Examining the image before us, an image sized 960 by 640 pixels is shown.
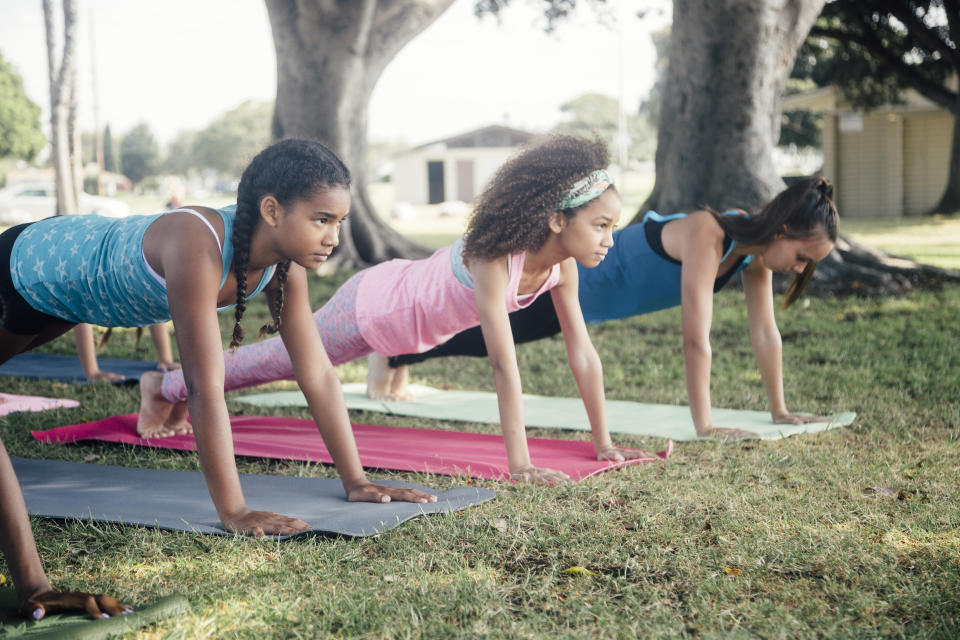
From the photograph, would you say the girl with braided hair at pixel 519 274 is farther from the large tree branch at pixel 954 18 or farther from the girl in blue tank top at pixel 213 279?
the large tree branch at pixel 954 18

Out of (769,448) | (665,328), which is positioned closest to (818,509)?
(769,448)

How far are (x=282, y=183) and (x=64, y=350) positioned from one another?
17.2 ft

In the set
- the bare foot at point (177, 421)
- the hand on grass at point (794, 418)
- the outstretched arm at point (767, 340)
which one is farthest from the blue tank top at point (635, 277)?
the bare foot at point (177, 421)

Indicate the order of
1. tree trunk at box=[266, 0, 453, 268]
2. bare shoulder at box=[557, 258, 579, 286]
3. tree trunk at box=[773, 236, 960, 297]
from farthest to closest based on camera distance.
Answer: tree trunk at box=[266, 0, 453, 268] → tree trunk at box=[773, 236, 960, 297] → bare shoulder at box=[557, 258, 579, 286]

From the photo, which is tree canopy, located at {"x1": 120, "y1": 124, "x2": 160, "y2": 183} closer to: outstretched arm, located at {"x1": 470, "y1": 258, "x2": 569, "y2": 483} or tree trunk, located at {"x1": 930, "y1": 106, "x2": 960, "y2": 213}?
tree trunk, located at {"x1": 930, "y1": 106, "x2": 960, "y2": 213}

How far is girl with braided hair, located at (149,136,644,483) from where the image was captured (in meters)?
3.40

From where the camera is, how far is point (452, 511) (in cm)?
286

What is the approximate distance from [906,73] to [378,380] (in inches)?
610

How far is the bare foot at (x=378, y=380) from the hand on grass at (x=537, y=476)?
76.5 inches

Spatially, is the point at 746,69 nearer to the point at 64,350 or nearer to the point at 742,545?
the point at 64,350

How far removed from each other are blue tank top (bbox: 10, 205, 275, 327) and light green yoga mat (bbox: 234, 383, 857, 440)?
6.46 ft

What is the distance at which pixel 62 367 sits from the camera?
6.11 meters

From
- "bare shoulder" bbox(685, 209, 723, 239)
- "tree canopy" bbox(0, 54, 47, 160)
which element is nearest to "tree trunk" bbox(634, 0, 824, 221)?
"bare shoulder" bbox(685, 209, 723, 239)

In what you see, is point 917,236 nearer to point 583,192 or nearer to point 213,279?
point 583,192
